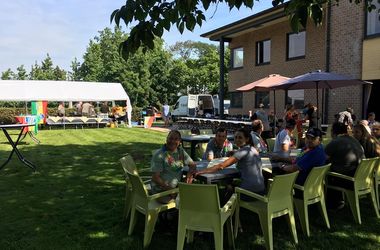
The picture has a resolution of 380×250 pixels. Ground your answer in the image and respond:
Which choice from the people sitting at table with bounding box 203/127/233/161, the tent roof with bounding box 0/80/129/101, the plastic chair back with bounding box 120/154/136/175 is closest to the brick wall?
the tent roof with bounding box 0/80/129/101

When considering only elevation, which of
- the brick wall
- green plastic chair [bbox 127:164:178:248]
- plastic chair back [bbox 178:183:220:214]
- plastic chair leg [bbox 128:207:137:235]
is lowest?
plastic chair leg [bbox 128:207:137:235]

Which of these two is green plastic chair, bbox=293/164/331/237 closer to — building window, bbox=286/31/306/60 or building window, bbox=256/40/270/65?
building window, bbox=286/31/306/60

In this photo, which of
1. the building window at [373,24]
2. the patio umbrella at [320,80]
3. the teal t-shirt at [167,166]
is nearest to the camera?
the teal t-shirt at [167,166]

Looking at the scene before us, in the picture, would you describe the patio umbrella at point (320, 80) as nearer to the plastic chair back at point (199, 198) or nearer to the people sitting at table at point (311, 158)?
the people sitting at table at point (311, 158)

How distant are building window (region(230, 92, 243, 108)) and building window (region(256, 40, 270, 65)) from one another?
2619 millimetres

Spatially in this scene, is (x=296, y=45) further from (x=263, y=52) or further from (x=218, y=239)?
(x=218, y=239)

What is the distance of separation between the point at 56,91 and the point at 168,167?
18.9 metres

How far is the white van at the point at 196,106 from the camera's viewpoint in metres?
26.8

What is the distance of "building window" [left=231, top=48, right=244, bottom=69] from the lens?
21844 millimetres

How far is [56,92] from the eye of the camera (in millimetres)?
21812

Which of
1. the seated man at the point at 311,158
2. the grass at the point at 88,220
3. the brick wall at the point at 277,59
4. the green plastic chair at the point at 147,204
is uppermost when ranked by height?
the brick wall at the point at 277,59

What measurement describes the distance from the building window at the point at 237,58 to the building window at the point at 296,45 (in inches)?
158

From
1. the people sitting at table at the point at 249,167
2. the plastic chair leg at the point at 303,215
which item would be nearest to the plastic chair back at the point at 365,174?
the plastic chair leg at the point at 303,215

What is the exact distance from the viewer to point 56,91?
71.7ft
